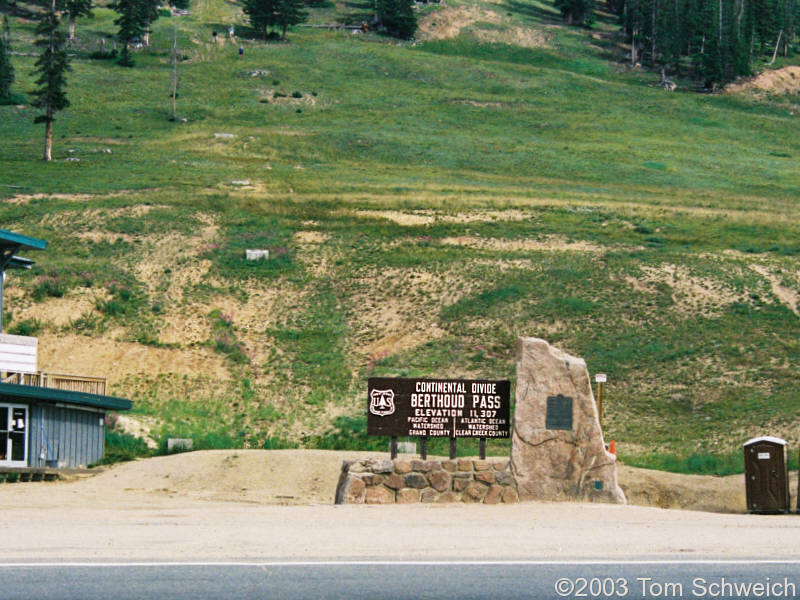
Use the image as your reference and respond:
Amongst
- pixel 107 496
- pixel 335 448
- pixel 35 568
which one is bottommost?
pixel 335 448

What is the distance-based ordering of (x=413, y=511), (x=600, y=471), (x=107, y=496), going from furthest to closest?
(x=107, y=496)
(x=600, y=471)
(x=413, y=511)

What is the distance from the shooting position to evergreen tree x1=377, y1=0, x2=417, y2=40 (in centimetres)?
14625

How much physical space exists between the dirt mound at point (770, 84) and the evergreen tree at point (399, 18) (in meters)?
42.9

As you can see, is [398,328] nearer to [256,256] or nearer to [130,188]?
[256,256]

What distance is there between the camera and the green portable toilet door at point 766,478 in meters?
29.4

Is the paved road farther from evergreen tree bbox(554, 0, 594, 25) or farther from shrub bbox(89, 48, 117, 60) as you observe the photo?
evergreen tree bbox(554, 0, 594, 25)

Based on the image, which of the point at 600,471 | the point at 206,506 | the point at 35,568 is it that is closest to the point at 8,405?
the point at 206,506

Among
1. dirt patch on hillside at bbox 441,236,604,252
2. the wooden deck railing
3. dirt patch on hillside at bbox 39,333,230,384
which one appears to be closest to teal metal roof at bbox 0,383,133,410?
the wooden deck railing

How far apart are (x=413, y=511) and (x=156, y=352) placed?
102 ft

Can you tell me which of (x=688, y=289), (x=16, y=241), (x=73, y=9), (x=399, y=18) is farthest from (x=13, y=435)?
(x=399, y=18)

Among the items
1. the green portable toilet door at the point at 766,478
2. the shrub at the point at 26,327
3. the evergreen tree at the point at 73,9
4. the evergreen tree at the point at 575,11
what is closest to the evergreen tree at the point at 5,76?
the evergreen tree at the point at 73,9

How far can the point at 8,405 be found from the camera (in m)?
35.0

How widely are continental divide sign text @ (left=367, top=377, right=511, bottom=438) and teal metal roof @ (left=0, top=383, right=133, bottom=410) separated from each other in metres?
12.8

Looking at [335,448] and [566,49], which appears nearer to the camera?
[335,448]
